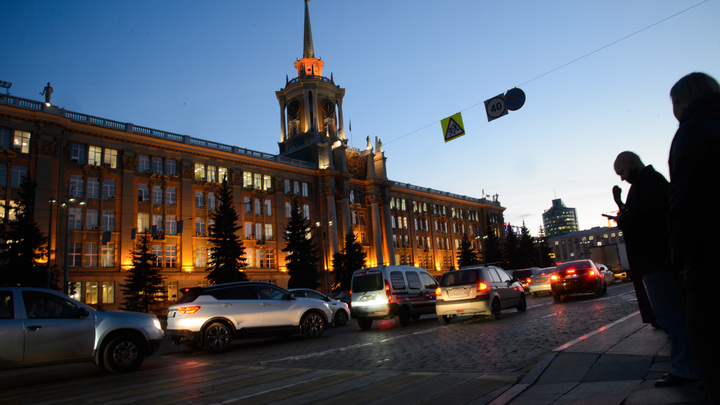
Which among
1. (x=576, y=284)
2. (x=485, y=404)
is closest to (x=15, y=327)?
(x=485, y=404)

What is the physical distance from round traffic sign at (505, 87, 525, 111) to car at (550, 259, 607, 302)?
24.7 feet

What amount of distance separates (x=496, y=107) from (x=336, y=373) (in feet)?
42.9

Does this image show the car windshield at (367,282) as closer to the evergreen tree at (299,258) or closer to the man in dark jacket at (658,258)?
the man in dark jacket at (658,258)

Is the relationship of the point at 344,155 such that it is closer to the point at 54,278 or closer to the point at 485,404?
the point at 54,278

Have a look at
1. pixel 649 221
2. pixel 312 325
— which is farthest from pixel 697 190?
pixel 312 325

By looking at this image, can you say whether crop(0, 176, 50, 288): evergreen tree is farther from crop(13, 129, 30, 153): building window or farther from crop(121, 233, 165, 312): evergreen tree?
crop(13, 129, 30, 153): building window

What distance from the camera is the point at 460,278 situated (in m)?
15.7

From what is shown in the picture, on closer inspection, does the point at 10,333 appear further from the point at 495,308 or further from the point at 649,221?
the point at 495,308

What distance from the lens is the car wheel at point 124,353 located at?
31.5ft

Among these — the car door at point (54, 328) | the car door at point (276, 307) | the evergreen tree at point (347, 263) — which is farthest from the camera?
the evergreen tree at point (347, 263)

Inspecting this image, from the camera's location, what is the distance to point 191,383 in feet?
25.4

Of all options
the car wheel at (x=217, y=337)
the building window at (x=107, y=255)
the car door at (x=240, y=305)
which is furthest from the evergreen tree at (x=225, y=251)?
the car wheel at (x=217, y=337)

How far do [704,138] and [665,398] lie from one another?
8.46 ft

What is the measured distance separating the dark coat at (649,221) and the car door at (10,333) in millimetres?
9674
